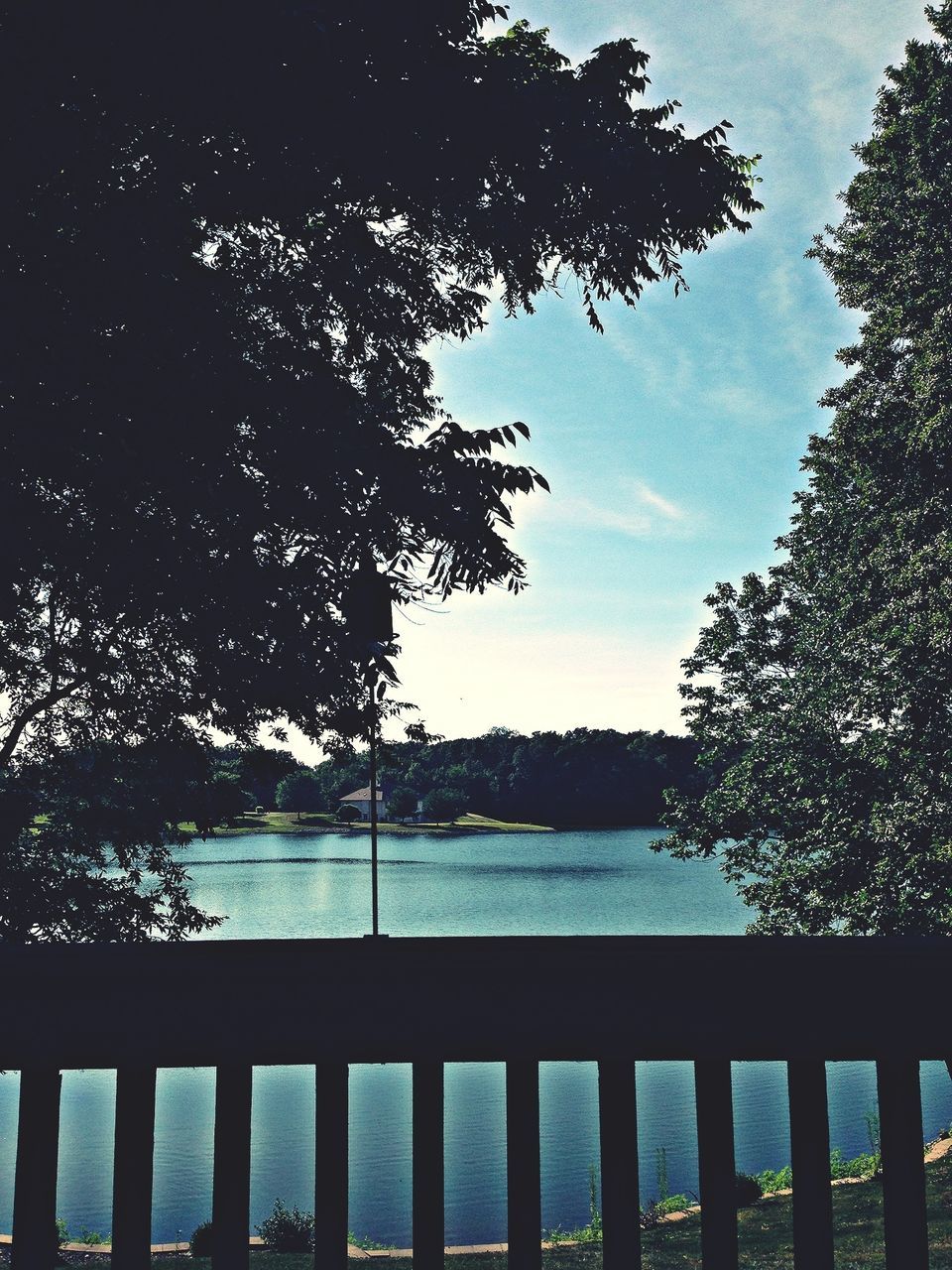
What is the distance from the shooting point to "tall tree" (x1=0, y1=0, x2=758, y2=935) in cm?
529

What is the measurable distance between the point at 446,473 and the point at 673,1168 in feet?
44.2

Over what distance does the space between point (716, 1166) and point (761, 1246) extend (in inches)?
308

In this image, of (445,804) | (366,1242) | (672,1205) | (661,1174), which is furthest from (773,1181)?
(445,804)

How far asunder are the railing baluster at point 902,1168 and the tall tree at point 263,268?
4.55 metres

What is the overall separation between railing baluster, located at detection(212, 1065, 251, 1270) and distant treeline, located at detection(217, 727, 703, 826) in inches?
3054

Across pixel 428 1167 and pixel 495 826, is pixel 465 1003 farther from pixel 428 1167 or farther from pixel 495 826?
pixel 495 826

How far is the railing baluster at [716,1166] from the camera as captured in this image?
1.62m

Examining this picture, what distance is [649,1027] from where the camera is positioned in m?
1.62

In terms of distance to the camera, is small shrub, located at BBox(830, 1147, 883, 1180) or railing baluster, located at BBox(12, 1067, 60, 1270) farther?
small shrub, located at BBox(830, 1147, 883, 1180)

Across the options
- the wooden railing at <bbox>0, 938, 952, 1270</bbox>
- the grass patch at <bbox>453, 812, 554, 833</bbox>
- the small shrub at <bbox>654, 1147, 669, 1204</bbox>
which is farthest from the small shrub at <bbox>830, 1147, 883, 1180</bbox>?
the grass patch at <bbox>453, 812, 554, 833</bbox>

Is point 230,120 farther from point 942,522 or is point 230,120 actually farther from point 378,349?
point 942,522

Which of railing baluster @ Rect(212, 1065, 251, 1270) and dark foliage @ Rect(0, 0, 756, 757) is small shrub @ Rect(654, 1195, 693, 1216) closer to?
dark foliage @ Rect(0, 0, 756, 757)

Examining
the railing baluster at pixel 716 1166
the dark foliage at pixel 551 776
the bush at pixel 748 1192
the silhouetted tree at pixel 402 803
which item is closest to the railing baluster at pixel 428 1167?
the railing baluster at pixel 716 1166

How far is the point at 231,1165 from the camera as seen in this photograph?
1602 millimetres
